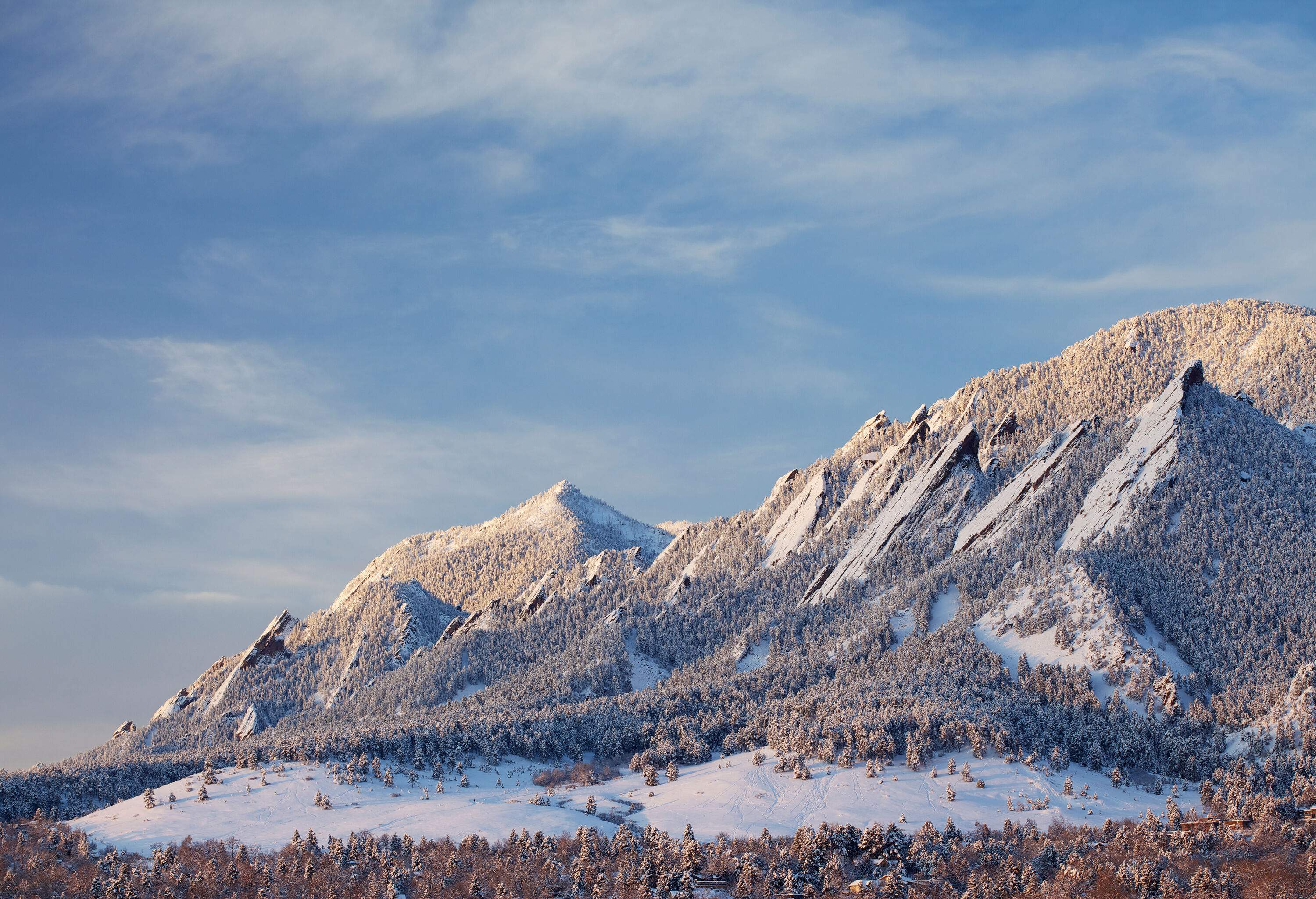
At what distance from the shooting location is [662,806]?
17212 centimetres

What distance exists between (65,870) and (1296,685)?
6252 inches

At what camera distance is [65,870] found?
468ft

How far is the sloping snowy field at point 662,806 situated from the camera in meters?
156

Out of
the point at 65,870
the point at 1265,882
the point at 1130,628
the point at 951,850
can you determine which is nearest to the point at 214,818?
the point at 65,870

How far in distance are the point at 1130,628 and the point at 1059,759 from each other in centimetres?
3899

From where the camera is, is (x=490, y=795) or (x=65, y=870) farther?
(x=490, y=795)

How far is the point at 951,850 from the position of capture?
14112cm

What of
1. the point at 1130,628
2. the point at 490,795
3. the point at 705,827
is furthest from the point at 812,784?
the point at 1130,628

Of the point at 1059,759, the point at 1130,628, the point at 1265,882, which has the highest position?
the point at 1130,628

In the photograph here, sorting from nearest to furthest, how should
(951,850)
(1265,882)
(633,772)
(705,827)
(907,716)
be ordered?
(1265,882), (951,850), (705,827), (907,716), (633,772)

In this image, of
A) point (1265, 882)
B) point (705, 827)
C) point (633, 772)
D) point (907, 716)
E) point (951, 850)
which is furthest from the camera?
point (633, 772)

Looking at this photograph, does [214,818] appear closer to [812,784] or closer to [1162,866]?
[812,784]

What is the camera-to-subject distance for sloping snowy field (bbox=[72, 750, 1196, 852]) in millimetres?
156250

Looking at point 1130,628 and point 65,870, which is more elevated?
point 1130,628
